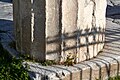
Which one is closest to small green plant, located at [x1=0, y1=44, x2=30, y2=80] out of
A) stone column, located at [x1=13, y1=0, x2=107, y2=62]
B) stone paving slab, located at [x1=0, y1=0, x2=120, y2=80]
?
stone paving slab, located at [x1=0, y1=0, x2=120, y2=80]

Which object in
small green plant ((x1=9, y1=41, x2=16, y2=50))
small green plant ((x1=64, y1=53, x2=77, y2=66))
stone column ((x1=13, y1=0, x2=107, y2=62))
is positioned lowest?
small green plant ((x1=64, y1=53, x2=77, y2=66))

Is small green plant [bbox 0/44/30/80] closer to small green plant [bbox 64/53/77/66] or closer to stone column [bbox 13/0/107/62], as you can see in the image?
stone column [bbox 13/0/107/62]

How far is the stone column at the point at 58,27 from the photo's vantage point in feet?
12.6

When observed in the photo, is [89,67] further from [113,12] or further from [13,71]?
[113,12]

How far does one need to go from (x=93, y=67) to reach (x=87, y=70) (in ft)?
0.28

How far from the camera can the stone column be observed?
3.84m

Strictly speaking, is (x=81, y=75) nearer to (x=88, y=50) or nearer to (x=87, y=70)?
(x=87, y=70)

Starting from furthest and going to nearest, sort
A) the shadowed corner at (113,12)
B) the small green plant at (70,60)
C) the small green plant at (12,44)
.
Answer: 1. the shadowed corner at (113,12)
2. the small green plant at (12,44)
3. the small green plant at (70,60)

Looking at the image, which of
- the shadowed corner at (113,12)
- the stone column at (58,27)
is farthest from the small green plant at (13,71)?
the shadowed corner at (113,12)

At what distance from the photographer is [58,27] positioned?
387cm

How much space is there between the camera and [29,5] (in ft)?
12.9

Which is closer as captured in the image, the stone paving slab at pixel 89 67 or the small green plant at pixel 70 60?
the stone paving slab at pixel 89 67

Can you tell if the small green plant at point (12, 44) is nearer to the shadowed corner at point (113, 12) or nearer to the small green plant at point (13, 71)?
the small green plant at point (13, 71)

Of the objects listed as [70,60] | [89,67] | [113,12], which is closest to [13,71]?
[70,60]
